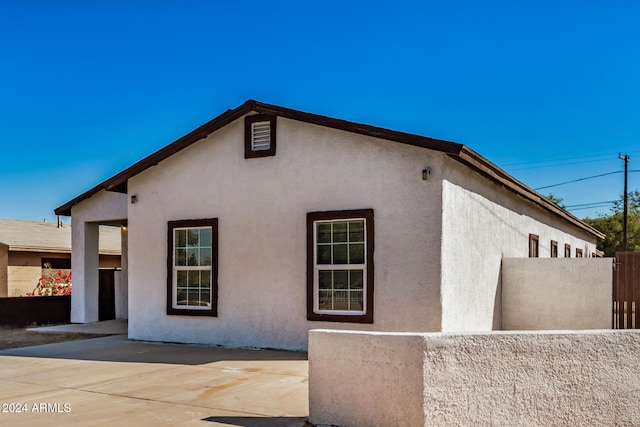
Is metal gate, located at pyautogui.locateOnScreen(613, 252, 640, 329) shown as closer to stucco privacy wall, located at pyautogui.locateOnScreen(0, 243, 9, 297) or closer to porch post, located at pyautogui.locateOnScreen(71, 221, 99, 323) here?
porch post, located at pyautogui.locateOnScreen(71, 221, 99, 323)

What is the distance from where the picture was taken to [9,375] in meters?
8.93

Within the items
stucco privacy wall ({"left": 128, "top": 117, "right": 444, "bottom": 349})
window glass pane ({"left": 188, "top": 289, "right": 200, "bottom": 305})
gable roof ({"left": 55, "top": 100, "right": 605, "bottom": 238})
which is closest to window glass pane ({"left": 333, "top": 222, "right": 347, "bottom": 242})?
stucco privacy wall ({"left": 128, "top": 117, "right": 444, "bottom": 349})

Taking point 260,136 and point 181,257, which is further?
point 181,257

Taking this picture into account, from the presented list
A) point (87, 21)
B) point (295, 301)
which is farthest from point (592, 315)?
point (87, 21)

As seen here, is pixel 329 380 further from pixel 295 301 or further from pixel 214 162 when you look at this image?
pixel 214 162

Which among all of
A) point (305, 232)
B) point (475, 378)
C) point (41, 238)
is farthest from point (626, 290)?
point (41, 238)

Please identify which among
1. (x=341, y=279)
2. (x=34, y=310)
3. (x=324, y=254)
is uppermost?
(x=324, y=254)

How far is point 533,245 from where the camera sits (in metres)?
16.2

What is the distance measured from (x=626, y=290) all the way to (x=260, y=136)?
7921 mm

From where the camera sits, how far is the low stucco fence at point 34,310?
1622 cm

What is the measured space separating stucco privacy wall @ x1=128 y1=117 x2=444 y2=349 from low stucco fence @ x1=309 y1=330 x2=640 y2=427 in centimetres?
393

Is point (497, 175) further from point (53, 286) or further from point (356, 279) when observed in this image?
point (53, 286)

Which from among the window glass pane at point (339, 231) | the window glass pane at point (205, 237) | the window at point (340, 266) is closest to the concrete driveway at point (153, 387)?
the window at point (340, 266)

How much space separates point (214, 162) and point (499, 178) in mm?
5645
